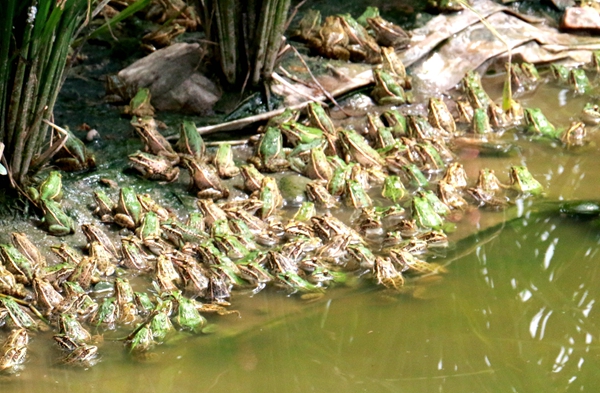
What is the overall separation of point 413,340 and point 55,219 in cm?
241

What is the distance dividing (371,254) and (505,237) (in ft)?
3.29

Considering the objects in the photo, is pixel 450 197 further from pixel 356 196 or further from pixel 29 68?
pixel 29 68

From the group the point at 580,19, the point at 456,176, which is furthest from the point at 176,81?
the point at 580,19

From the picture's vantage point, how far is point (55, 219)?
4965mm

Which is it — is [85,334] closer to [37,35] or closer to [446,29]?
[37,35]

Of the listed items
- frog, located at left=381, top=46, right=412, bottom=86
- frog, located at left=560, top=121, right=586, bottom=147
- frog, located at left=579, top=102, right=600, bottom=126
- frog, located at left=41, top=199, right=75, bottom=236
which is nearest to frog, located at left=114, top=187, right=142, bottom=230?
frog, located at left=41, top=199, right=75, bottom=236

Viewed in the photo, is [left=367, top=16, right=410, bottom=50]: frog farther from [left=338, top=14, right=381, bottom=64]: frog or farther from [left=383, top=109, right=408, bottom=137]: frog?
[left=383, top=109, right=408, bottom=137]: frog

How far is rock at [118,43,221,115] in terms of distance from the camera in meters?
6.59

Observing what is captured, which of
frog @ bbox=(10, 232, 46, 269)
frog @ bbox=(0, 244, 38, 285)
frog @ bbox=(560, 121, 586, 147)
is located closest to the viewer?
frog @ bbox=(0, 244, 38, 285)

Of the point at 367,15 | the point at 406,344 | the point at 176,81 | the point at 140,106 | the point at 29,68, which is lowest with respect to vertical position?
the point at 406,344

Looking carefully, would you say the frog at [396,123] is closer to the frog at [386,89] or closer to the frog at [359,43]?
the frog at [386,89]

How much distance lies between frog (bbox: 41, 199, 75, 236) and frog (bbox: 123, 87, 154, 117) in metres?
1.50

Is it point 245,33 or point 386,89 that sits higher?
point 245,33

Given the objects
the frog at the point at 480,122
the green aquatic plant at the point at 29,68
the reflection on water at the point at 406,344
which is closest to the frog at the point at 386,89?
the frog at the point at 480,122
